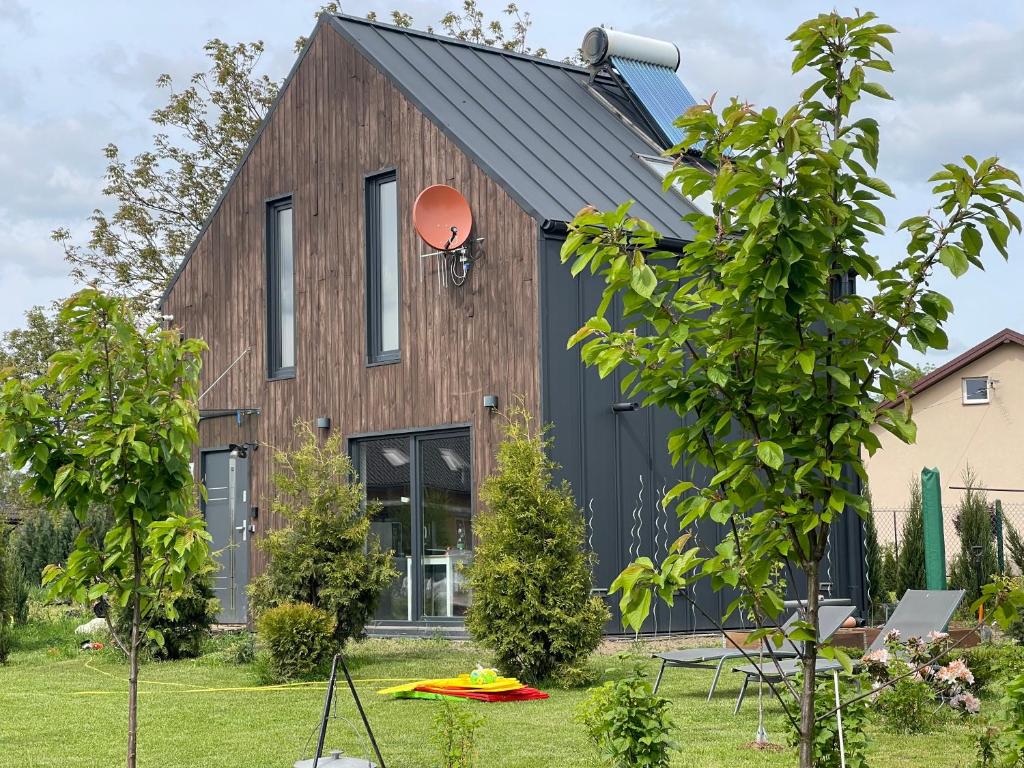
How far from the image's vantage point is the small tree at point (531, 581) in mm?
11125

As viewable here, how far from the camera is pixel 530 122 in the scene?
16.5 metres

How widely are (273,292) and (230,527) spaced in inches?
123

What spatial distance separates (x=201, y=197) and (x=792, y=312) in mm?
27185

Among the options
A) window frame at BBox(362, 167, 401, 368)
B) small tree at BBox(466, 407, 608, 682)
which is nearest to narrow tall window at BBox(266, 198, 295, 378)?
window frame at BBox(362, 167, 401, 368)

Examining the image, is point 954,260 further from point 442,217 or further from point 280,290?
point 280,290

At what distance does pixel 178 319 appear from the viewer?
18812mm

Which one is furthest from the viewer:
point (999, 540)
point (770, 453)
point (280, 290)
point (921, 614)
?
point (999, 540)

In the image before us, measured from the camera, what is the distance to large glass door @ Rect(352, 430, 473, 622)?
14711 millimetres

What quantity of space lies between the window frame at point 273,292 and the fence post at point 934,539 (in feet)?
26.0

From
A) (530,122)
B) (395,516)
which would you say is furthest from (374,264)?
(395,516)

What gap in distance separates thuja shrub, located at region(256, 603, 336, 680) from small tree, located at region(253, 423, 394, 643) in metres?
0.44

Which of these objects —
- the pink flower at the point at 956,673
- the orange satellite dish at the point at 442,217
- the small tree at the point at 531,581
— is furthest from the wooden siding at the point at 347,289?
the pink flower at the point at 956,673

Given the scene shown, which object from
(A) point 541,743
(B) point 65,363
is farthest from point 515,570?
(B) point 65,363

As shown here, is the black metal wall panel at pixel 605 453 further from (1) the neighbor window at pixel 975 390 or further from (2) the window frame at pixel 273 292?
(1) the neighbor window at pixel 975 390
